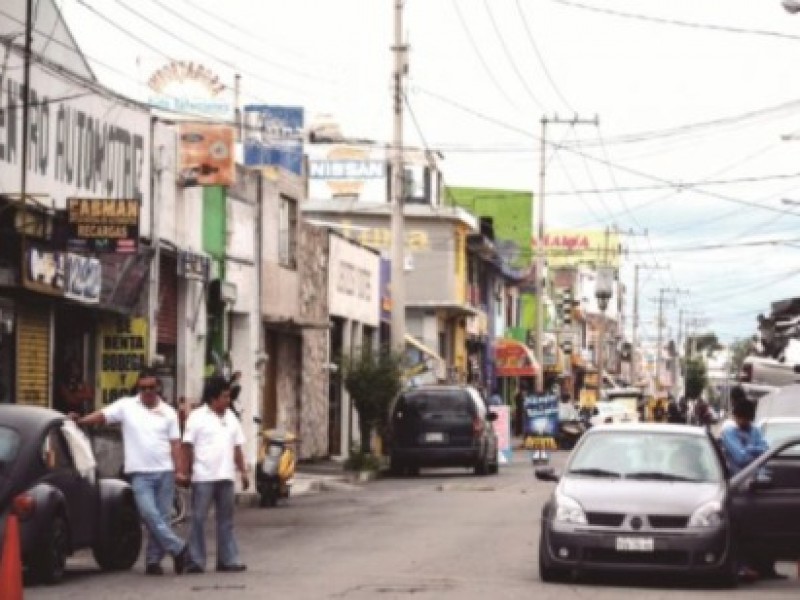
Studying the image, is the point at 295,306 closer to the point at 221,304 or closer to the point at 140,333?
the point at 221,304

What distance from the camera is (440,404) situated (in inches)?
1577

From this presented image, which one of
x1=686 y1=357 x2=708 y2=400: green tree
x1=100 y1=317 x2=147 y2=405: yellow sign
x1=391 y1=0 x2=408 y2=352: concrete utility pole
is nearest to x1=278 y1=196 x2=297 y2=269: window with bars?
x1=391 y1=0 x2=408 y2=352: concrete utility pole

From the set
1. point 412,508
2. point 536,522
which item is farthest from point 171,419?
point 412,508

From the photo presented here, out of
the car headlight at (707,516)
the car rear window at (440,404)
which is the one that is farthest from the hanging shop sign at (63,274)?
the car rear window at (440,404)

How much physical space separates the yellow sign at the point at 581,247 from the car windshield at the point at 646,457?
365 feet

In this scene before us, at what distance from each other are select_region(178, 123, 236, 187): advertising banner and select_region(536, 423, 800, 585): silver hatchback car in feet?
52.7

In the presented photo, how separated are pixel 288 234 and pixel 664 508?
27154 millimetres

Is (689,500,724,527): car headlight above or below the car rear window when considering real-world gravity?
below

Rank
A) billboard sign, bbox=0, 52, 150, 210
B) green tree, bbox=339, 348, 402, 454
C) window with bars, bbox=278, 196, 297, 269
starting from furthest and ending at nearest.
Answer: green tree, bbox=339, 348, 402, 454, window with bars, bbox=278, 196, 297, 269, billboard sign, bbox=0, 52, 150, 210

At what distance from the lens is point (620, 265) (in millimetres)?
148750

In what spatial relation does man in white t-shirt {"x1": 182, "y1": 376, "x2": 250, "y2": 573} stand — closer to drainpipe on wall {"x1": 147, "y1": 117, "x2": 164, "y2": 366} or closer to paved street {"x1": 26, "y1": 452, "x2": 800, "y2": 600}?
paved street {"x1": 26, "y1": 452, "x2": 800, "y2": 600}

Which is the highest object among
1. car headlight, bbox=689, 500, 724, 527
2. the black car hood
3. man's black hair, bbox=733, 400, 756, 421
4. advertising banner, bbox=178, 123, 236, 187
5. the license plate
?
advertising banner, bbox=178, 123, 236, 187

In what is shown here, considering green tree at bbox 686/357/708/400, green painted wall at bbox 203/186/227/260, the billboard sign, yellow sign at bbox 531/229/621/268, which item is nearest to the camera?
the billboard sign

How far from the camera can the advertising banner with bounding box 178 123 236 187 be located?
109 ft
